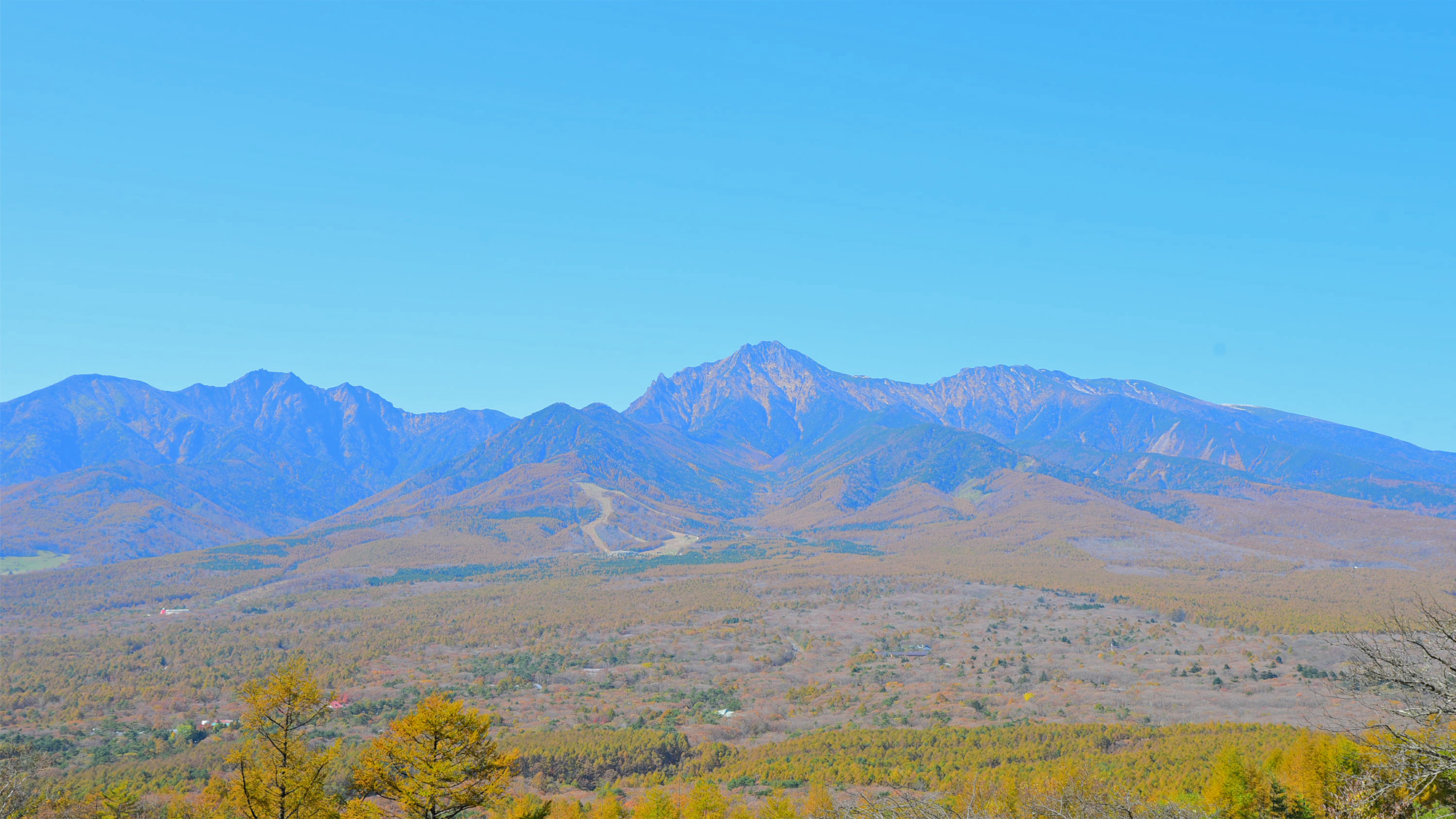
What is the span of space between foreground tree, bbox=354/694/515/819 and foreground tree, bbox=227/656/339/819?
2078 mm

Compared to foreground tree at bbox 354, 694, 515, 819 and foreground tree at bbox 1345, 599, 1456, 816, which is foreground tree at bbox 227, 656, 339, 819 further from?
foreground tree at bbox 1345, 599, 1456, 816

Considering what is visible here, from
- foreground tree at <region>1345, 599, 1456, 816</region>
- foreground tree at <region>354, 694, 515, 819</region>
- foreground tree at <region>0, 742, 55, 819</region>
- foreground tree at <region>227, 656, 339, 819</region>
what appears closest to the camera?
foreground tree at <region>1345, 599, 1456, 816</region>

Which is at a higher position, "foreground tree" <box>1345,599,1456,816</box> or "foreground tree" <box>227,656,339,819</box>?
"foreground tree" <box>1345,599,1456,816</box>

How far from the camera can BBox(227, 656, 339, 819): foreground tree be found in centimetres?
2648

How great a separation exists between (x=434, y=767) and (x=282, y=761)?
17.7 feet

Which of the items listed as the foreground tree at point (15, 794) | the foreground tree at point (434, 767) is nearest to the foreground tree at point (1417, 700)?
the foreground tree at point (434, 767)

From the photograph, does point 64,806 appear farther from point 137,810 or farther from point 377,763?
point 377,763

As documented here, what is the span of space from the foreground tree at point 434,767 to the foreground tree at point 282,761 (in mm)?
2078

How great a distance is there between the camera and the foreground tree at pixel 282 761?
26484 mm

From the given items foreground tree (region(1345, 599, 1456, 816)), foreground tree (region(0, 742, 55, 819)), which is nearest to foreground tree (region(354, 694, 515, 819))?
foreground tree (region(0, 742, 55, 819))

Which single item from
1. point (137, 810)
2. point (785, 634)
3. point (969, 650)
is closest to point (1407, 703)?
point (137, 810)

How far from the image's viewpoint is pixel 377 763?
85.3ft

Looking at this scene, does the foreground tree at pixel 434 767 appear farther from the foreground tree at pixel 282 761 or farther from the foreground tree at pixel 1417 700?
the foreground tree at pixel 1417 700

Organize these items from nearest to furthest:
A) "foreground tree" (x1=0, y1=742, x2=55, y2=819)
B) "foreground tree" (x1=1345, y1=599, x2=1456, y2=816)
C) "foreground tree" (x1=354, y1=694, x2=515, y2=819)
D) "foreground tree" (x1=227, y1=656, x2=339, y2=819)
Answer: "foreground tree" (x1=1345, y1=599, x2=1456, y2=816) < "foreground tree" (x1=0, y1=742, x2=55, y2=819) < "foreground tree" (x1=354, y1=694, x2=515, y2=819) < "foreground tree" (x1=227, y1=656, x2=339, y2=819)
